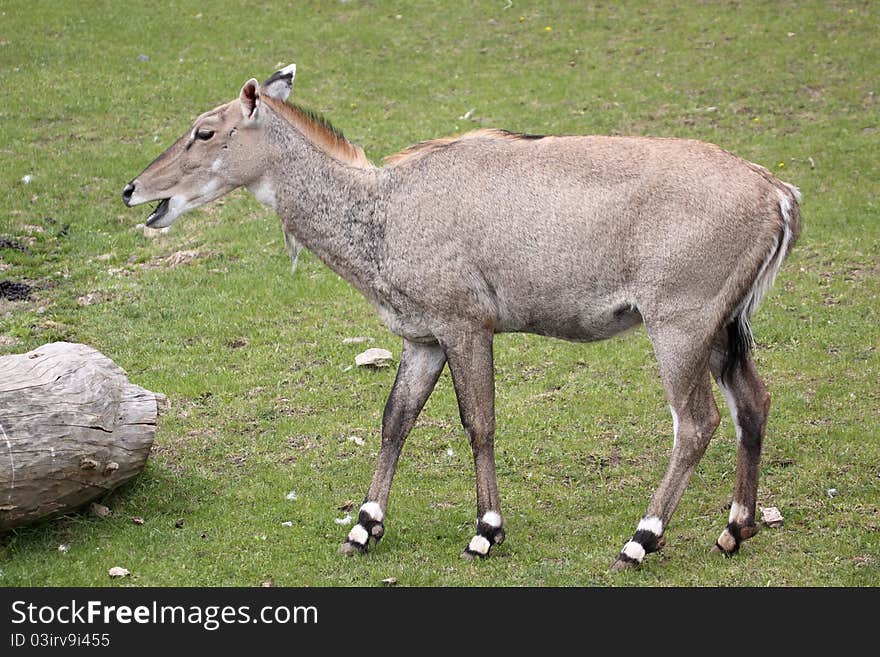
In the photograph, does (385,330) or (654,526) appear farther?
(385,330)

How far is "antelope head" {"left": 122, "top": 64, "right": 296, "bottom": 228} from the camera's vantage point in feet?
27.5

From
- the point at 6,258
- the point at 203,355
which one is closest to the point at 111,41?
the point at 6,258

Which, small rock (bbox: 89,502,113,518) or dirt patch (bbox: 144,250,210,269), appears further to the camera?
dirt patch (bbox: 144,250,210,269)

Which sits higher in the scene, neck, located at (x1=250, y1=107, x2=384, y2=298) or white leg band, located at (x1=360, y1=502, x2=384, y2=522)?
neck, located at (x1=250, y1=107, x2=384, y2=298)

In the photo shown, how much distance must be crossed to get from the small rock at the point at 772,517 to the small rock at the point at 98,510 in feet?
15.4

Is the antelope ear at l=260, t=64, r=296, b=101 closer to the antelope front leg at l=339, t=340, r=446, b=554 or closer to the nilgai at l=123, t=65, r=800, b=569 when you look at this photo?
the nilgai at l=123, t=65, r=800, b=569

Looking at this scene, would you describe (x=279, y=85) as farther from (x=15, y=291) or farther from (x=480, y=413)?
(x=15, y=291)

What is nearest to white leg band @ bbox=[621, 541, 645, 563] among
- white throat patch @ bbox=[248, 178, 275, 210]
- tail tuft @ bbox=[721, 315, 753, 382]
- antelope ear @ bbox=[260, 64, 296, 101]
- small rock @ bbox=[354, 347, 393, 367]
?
tail tuft @ bbox=[721, 315, 753, 382]

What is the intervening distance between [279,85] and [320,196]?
36.5 inches

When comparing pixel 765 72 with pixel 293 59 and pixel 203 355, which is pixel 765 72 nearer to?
pixel 293 59

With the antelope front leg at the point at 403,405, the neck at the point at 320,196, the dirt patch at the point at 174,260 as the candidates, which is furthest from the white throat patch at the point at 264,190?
the dirt patch at the point at 174,260

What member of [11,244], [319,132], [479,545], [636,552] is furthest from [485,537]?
[11,244]

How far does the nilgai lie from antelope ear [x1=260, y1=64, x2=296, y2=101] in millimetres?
20

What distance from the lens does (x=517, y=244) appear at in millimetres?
8031
